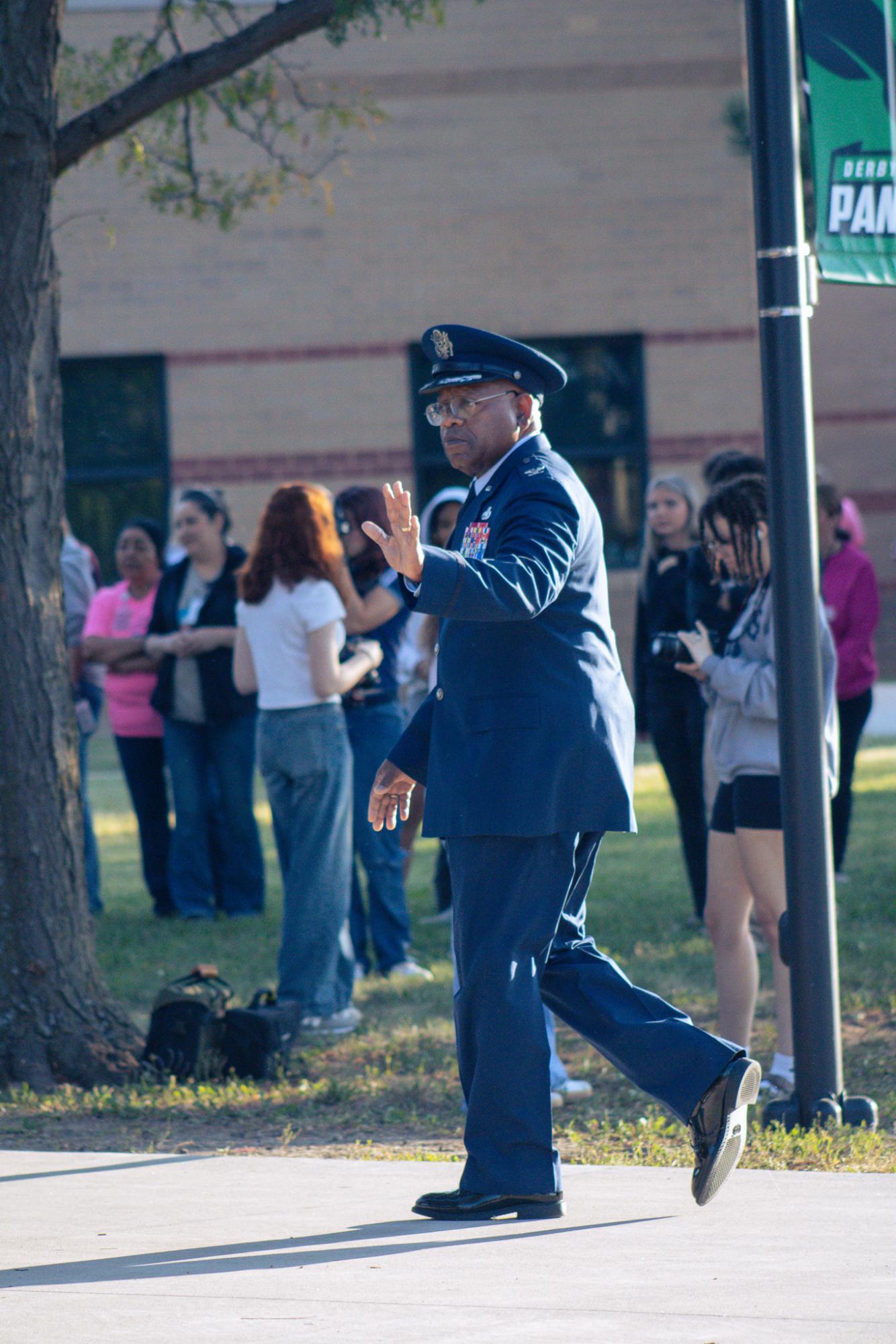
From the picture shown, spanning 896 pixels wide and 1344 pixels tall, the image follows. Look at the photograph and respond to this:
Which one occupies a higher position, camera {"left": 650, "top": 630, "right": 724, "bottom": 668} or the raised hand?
the raised hand

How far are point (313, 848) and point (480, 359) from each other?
302cm

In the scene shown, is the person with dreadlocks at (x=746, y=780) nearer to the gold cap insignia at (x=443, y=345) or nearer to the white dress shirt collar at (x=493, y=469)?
the white dress shirt collar at (x=493, y=469)

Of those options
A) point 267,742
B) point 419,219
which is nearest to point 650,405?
point 419,219

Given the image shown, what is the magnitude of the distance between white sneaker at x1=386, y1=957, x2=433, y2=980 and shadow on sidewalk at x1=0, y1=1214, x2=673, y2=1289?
3.60 m

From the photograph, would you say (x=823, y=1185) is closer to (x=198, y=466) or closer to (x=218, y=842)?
(x=218, y=842)

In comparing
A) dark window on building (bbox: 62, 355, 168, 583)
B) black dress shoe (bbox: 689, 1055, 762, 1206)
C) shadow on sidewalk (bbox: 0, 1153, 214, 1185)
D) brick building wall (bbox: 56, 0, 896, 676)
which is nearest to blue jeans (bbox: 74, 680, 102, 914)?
shadow on sidewalk (bbox: 0, 1153, 214, 1185)

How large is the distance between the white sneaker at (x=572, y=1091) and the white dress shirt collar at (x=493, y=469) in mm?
2389

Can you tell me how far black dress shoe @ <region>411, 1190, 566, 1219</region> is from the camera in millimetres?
4016

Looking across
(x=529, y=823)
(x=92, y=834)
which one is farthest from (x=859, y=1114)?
(x=92, y=834)

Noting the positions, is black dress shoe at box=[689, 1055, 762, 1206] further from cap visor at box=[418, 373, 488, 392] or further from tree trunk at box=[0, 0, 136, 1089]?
tree trunk at box=[0, 0, 136, 1089]

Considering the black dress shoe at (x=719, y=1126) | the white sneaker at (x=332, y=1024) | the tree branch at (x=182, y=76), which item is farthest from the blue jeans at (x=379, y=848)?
the black dress shoe at (x=719, y=1126)

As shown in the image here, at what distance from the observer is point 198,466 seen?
1859 centimetres

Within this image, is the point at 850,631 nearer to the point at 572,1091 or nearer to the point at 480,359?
the point at 572,1091

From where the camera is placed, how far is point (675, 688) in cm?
818
